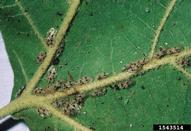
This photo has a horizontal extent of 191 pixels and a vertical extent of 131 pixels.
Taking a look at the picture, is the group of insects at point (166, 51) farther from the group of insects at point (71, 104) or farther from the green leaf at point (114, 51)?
the group of insects at point (71, 104)

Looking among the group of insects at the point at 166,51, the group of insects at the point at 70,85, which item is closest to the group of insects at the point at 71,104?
the group of insects at the point at 70,85

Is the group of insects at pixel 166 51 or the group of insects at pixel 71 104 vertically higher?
the group of insects at pixel 166 51

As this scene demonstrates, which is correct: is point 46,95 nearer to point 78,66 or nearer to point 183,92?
point 78,66

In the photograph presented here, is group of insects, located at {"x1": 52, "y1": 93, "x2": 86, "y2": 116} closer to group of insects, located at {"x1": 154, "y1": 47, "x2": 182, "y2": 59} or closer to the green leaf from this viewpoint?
the green leaf

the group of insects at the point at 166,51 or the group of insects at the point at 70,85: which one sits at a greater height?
the group of insects at the point at 166,51

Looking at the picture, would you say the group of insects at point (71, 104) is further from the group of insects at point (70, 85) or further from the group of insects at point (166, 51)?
the group of insects at point (166, 51)

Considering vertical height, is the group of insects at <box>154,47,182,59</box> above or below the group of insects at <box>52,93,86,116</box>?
above

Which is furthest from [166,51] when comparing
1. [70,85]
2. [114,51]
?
[70,85]

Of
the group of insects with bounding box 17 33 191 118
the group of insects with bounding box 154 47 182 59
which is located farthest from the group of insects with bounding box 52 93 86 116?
the group of insects with bounding box 154 47 182 59
